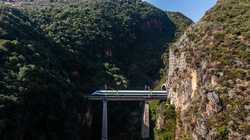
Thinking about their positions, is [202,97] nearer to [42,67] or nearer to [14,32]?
[42,67]

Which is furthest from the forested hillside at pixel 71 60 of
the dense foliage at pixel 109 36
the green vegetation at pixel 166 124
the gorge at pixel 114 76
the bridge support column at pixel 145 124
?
the green vegetation at pixel 166 124

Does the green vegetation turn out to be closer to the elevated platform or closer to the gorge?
the gorge

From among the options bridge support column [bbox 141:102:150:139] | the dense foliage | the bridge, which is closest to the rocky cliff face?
the bridge

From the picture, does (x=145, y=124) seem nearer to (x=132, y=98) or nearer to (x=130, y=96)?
(x=132, y=98)

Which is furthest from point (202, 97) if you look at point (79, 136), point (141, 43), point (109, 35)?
point (141, 43)

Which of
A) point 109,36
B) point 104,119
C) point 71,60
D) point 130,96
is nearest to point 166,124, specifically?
point 130,96

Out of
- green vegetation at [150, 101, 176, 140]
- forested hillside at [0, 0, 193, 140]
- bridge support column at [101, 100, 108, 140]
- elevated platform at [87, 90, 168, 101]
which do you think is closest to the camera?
forested hillside at [0, 0, 193, 140]
